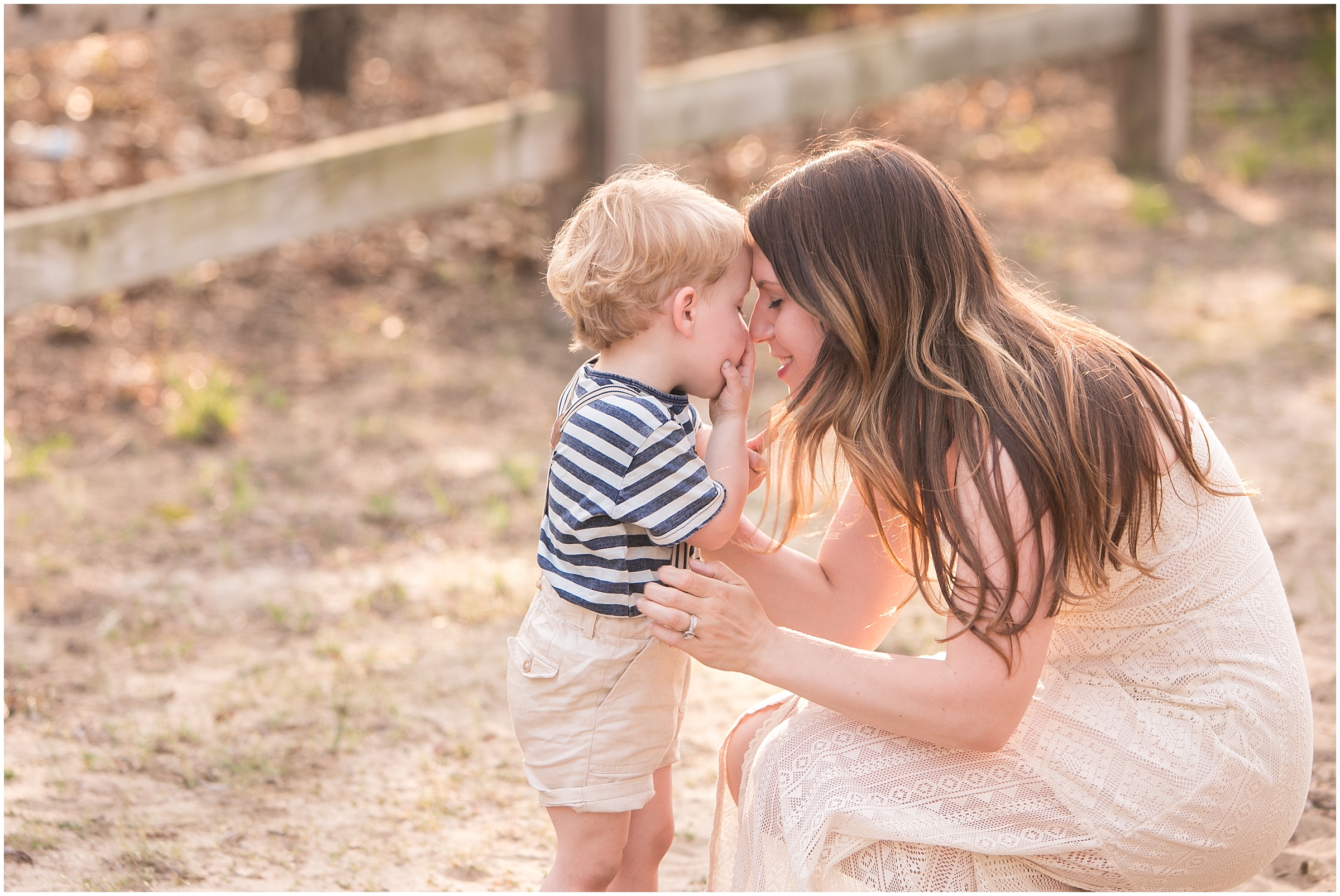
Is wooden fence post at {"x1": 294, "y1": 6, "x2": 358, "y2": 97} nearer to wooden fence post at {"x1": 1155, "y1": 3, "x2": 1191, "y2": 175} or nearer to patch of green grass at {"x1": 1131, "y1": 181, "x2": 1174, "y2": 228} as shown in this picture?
patch of green grass at {"x1": 1131, "y1": 181, "x2": 1174, "y2": 228}

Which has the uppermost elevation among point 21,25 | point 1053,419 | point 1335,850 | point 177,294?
point 21,25

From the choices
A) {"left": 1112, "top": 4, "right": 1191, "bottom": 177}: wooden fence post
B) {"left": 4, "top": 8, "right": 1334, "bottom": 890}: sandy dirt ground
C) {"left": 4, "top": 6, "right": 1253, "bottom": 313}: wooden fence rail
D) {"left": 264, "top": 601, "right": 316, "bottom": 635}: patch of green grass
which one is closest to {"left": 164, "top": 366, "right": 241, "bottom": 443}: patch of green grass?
{"left": 4, "top": 8, "right": 1334, "bottom": 890}: sandy dirt ground

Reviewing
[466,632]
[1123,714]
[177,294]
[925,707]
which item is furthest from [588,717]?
[177,294]

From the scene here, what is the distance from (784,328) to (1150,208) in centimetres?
512

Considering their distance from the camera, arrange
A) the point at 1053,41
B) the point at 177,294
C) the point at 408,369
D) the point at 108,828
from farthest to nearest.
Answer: the point at 1053,41, the point at 177,294, the point at 408,369, the point at 108,828

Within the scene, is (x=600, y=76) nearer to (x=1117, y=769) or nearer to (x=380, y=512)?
(x=380, y=512)

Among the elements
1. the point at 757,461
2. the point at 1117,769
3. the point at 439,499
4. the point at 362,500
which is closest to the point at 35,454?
the point at 362,500

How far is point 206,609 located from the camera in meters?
3.13

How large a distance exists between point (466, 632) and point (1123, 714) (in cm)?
172

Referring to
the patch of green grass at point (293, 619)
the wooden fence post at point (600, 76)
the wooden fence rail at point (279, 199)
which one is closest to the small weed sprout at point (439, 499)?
the patch of green grass at point (293, 619)

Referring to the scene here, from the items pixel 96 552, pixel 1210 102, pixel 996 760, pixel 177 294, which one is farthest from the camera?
pixel 1210 102

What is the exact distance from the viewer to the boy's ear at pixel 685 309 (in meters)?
1.81

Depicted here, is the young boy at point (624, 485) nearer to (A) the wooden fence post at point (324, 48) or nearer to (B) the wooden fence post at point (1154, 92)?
(A) the wooden fence post at point (324, 48)

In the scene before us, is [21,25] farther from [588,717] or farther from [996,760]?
[996,760]
